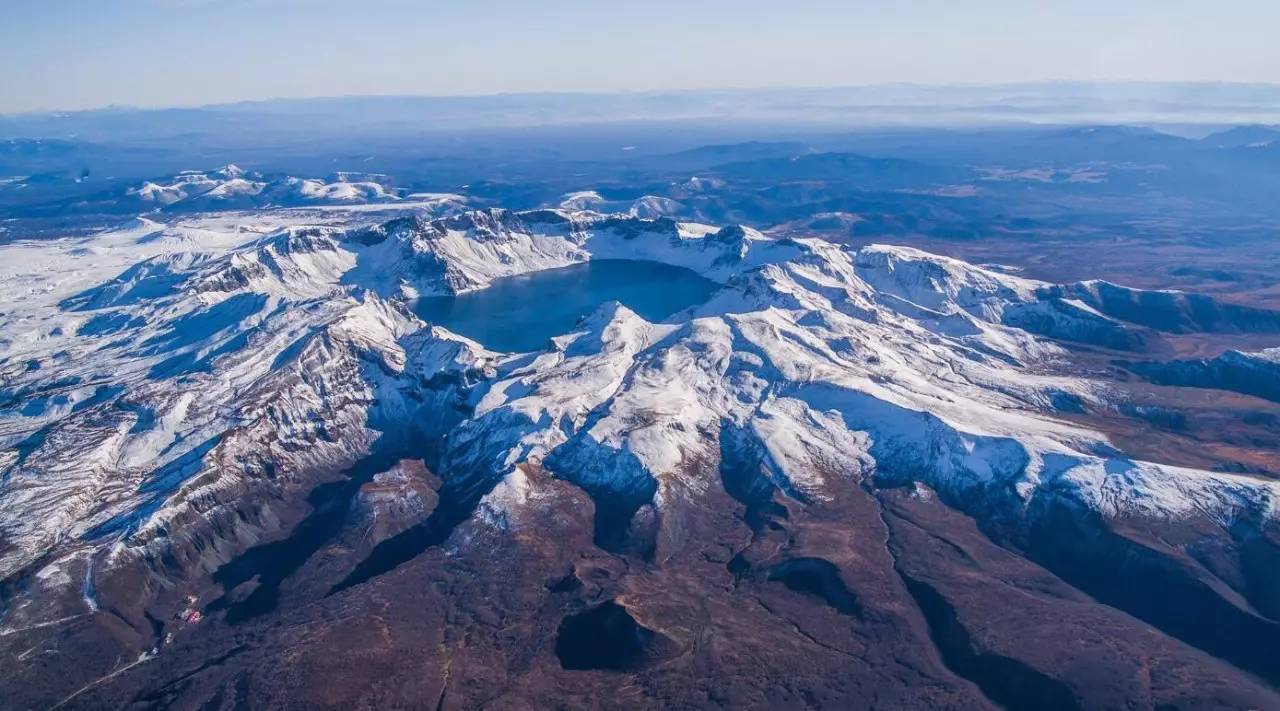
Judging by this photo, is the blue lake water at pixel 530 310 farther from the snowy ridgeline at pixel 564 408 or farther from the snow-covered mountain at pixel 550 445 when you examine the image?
the snow-covered mountain at pixel 550 445

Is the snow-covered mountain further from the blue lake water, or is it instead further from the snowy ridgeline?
the blue lake water

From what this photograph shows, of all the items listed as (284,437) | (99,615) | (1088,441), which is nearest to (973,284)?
(1088,441)

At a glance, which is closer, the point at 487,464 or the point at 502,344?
the point at 487,464

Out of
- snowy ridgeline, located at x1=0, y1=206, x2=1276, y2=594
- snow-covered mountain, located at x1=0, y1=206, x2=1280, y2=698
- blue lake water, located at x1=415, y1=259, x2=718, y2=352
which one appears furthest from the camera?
blue lake water, located at x1=415, y1=259, x2=718, y2=352

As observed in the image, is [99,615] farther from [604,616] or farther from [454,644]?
[604,616]

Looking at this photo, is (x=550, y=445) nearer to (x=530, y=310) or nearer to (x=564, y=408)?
(x=564, y=408)

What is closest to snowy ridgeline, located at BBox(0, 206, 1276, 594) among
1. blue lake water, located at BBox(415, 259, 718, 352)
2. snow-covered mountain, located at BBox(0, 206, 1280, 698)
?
snow-covered mountain, located at BBox(0, 206, 1280, 698)
